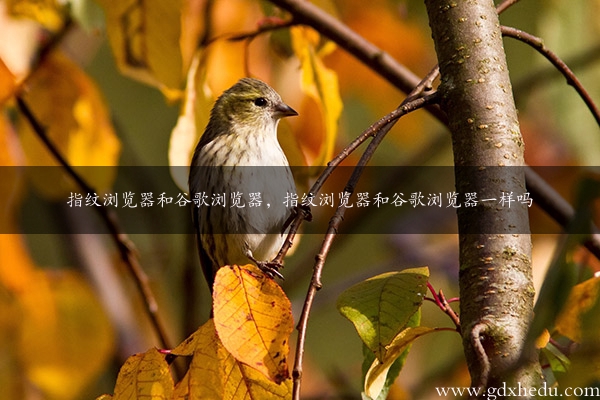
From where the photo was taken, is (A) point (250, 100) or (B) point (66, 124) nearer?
(B) point (66, 124)

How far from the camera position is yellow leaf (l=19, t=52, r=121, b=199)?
2.71m

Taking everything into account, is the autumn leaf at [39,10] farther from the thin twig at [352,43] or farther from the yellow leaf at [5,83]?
the thin twig at [352,43]

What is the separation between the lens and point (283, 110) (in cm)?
342

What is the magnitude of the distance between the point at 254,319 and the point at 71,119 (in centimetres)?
153

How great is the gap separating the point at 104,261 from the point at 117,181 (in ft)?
4.23

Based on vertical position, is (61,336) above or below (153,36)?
below

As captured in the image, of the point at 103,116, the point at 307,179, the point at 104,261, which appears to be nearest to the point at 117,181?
the point at 104,261

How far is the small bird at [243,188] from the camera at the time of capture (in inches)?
124

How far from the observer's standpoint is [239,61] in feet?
8.98

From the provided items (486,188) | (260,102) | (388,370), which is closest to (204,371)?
(388,370)

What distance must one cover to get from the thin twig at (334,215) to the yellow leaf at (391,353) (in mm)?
221

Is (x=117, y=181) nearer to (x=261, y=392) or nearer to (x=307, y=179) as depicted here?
(x=307, y=179)

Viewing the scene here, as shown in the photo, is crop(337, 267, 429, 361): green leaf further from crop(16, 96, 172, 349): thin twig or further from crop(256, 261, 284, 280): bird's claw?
crop(16, 96, 172, 349): thin twig

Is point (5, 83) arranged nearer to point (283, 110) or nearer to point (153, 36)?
point (153, 36)
